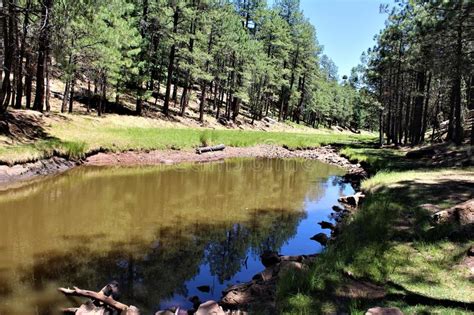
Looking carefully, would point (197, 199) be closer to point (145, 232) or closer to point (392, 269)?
point (145, 232)

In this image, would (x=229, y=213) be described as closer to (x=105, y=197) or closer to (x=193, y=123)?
(x=105, y=197)

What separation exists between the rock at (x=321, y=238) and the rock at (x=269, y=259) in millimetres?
2196

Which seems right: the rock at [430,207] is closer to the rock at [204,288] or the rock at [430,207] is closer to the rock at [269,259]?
the rock at [269,259]

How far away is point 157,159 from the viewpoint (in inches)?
976

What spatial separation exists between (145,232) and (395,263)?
645 centimetres

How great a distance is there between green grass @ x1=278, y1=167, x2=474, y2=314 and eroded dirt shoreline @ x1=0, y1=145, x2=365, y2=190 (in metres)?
12.5

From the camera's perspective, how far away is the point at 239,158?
30.7 metres

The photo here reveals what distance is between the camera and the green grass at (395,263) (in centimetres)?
596

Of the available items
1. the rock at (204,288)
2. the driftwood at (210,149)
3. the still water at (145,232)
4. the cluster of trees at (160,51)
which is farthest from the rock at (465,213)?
the driftwood at (210,149)

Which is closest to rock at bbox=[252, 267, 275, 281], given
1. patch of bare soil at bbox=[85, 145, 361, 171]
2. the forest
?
the forest

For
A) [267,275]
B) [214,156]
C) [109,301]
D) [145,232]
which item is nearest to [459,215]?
[267,275]

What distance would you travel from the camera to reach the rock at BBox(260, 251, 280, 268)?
917 cm

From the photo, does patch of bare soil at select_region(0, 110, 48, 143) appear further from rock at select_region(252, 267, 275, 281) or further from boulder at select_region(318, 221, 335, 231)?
rock at select_region(252, 267, 275, 281)

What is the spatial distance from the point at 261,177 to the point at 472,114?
24.2 metres
